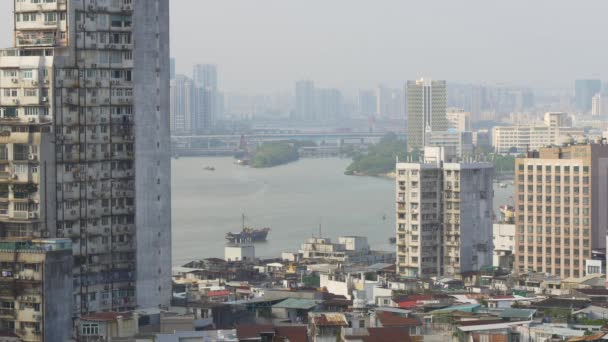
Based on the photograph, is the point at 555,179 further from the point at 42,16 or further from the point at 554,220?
the point at 42,16

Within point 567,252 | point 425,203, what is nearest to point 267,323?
point 425,203

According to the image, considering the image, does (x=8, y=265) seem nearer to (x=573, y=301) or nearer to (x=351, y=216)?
(x=573, y=301)

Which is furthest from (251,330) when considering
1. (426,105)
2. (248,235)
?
(426,105)

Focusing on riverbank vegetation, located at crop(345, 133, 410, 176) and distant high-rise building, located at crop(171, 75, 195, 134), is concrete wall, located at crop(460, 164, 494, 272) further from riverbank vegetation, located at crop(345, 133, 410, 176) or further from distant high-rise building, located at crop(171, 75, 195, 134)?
distant high-rise building, located at crop(171, 75, 195, 134)

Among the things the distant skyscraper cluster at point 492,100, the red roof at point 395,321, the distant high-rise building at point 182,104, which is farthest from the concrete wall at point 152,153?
the distant skyscraper cluster at point 492,100

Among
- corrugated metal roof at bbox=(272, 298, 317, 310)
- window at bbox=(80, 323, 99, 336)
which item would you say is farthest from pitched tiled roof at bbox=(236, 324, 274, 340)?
corrugated metal roof at bbox=(272, 298, 317, 310)
